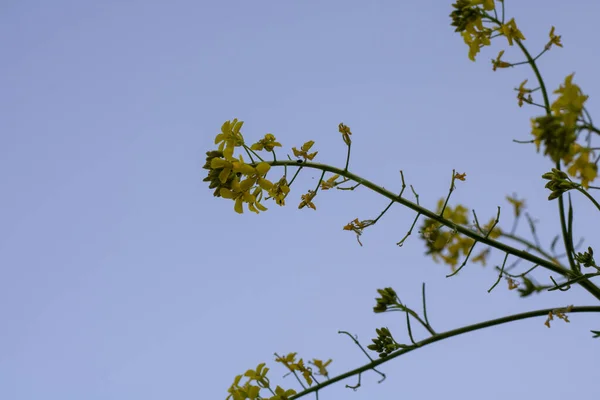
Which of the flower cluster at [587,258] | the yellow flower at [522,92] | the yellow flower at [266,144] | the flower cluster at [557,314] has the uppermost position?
the yellow flower at [266,144]

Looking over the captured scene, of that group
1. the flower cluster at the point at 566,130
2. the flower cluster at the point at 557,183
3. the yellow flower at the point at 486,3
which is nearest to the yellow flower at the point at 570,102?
the flower cluster at the point at 566,130

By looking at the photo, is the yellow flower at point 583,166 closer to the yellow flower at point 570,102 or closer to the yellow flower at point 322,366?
the yellow flower at point 570,102

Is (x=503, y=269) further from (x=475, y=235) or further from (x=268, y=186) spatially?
(x=268, y=186)

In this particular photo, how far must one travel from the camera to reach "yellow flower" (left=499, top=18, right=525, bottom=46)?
8.98 feet

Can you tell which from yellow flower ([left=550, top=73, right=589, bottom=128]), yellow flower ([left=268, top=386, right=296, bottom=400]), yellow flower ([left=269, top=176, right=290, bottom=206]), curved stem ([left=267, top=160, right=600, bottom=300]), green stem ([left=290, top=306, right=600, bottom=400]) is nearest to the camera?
yellow flower ([left=550, top=73, right=589, bottom=128])

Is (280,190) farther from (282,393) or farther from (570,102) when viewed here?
(570,102)

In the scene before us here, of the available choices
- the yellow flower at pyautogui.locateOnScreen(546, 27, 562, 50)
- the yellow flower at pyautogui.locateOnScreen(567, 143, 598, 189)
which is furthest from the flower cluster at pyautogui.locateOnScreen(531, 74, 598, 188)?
the yellow flower at pyautogui.locateOnScreen(546, 27, 562, 50)

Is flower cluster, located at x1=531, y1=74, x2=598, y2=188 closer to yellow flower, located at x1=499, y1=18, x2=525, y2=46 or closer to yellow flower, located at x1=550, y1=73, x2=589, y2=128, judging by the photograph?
yellow flower, located at x1=550, y1=73, x2=589, y2=128

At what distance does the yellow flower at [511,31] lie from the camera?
274cm

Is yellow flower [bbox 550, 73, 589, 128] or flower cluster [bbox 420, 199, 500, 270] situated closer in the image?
yellow flower [bbox 550, 73, 589, 128]

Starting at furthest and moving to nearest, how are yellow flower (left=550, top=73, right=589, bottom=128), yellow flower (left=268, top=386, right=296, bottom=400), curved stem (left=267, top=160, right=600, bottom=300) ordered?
1. curved stem (left=267, top=160, right=600, bottom=300)
2. yellow flower (left=268, top=386, right=296, bottom=400)
3. yellow flower (left=550, top=73, right=589, bottom=128)

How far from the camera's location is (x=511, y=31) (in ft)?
9.02

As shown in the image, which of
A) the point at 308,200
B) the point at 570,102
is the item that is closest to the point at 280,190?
the point at 308,200

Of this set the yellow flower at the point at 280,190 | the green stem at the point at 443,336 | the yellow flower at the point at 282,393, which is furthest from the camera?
the yellow flower at the point at 280,190
